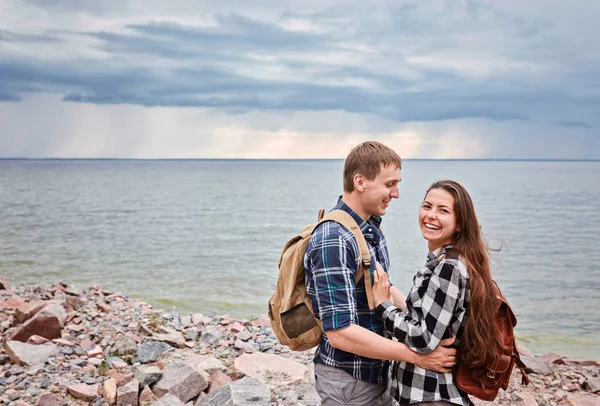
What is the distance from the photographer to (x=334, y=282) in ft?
10.7

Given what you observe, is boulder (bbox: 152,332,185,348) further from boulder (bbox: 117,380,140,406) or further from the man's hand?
the man's hand

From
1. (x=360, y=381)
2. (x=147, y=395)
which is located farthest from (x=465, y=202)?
(x=147, y=395)

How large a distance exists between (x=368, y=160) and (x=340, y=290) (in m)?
0.74

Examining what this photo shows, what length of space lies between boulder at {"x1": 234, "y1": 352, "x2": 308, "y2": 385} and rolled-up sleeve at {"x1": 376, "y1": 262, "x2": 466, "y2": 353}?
13.3 ft

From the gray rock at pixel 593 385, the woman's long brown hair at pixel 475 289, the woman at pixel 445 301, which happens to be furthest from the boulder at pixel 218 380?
the gray rock at pixel 593 385

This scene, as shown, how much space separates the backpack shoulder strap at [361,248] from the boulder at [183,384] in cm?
390

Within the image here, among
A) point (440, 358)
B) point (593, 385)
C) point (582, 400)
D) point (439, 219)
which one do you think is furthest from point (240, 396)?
point (593, 385)

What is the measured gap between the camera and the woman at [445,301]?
3176 mm

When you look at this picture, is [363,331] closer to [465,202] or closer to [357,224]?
[357,224]

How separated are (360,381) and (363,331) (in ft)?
1.42

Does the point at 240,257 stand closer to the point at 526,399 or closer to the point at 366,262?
the point at 526,399

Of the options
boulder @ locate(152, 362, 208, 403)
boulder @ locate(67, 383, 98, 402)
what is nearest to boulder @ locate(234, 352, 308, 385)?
boulder @ locate(152, 362, 208, 403)

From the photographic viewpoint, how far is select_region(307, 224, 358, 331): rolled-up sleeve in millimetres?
3264

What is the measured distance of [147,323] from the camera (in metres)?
9.52
